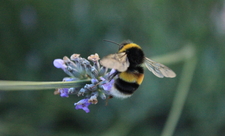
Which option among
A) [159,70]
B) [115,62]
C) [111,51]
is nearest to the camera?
A: [115,62]

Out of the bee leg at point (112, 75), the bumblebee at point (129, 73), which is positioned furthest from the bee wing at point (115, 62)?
the bee leg at point (112, 75)

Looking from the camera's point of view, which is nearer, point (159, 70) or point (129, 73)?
point (129, 73)

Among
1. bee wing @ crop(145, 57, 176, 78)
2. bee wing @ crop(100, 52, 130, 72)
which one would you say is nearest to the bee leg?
bee wing @ crop(100, 52, 130, 72)

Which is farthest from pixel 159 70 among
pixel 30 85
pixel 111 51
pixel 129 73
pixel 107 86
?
pixel 111 51

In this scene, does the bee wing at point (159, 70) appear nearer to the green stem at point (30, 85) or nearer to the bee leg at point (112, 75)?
the bee leg at point (112, 75)

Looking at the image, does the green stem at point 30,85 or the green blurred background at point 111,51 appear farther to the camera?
the green blurred background at point 111,51

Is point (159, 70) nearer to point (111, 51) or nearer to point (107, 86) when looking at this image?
point (107, 86)
